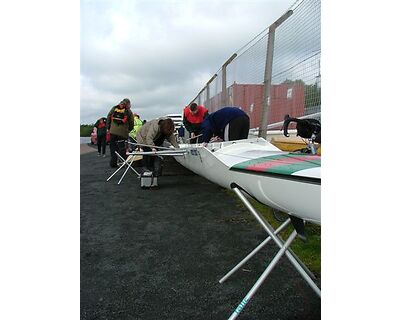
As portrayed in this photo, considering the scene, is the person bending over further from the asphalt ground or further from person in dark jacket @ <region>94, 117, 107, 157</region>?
person in dark jacket @ <region>94, 117, 107, 157</region>

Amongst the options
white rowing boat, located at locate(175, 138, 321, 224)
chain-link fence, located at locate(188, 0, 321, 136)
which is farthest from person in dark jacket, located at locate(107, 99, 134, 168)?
white rowing boat, located at locate(175, 138, 321, 224)

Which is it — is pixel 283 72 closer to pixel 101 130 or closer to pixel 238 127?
pixel 238 127

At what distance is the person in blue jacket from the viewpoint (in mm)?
4207

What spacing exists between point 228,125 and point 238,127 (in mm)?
144

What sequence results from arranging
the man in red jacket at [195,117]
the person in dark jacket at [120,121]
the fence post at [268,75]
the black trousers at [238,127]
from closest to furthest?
the fence post at [268,75] → the black trousers at [238,127] → the man in red jacket at [195,117] → the person in dark jacket at [120,121]

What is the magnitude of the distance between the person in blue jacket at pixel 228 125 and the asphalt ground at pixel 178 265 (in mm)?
988

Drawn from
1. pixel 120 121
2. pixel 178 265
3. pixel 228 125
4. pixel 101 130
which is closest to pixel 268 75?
pixel 228 125

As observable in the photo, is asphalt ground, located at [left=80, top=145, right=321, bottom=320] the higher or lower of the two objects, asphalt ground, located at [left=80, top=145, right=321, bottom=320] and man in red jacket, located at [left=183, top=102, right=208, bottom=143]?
the lower

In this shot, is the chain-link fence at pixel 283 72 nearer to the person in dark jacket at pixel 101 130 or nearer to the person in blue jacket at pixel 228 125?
the person in blue jacket at pixel 228 125

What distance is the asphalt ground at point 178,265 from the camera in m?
1.55

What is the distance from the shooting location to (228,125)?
4238 mm

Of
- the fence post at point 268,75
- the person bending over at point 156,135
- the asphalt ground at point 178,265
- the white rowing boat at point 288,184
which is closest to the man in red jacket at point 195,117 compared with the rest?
the person bending over at point 156,135
